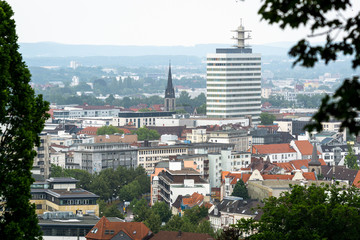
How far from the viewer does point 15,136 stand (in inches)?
Result: 1133

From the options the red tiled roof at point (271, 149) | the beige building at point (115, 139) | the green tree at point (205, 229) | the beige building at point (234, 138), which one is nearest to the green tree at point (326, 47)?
the green tree at point (205, 229)

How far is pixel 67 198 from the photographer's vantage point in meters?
93.9

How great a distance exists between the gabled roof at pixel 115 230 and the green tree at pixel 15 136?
48.6m

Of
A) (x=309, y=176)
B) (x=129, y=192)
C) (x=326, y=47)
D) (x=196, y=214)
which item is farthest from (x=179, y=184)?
(x=326, y=47)

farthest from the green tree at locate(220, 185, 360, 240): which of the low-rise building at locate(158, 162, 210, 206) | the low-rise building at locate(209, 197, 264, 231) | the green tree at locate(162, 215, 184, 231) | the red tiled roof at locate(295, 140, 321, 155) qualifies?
the red tiled roof at locate(295, 140, 321, 155)

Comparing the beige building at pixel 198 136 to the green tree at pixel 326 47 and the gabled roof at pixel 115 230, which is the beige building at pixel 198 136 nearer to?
the gabled roof at pixel 115 230

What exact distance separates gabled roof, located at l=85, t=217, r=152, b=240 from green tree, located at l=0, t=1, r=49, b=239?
48.6 meters

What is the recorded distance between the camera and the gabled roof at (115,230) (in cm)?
7775

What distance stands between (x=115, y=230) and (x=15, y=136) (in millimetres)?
50244

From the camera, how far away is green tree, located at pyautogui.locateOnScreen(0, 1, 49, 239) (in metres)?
27.8

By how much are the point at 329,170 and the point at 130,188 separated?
86.9ft

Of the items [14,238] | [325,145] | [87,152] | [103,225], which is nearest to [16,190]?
[14,238]

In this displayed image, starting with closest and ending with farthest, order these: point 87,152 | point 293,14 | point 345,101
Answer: point 345,101 → point 293,14 → point 87,152

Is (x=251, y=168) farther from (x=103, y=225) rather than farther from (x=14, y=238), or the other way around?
(x=14, y=238)
